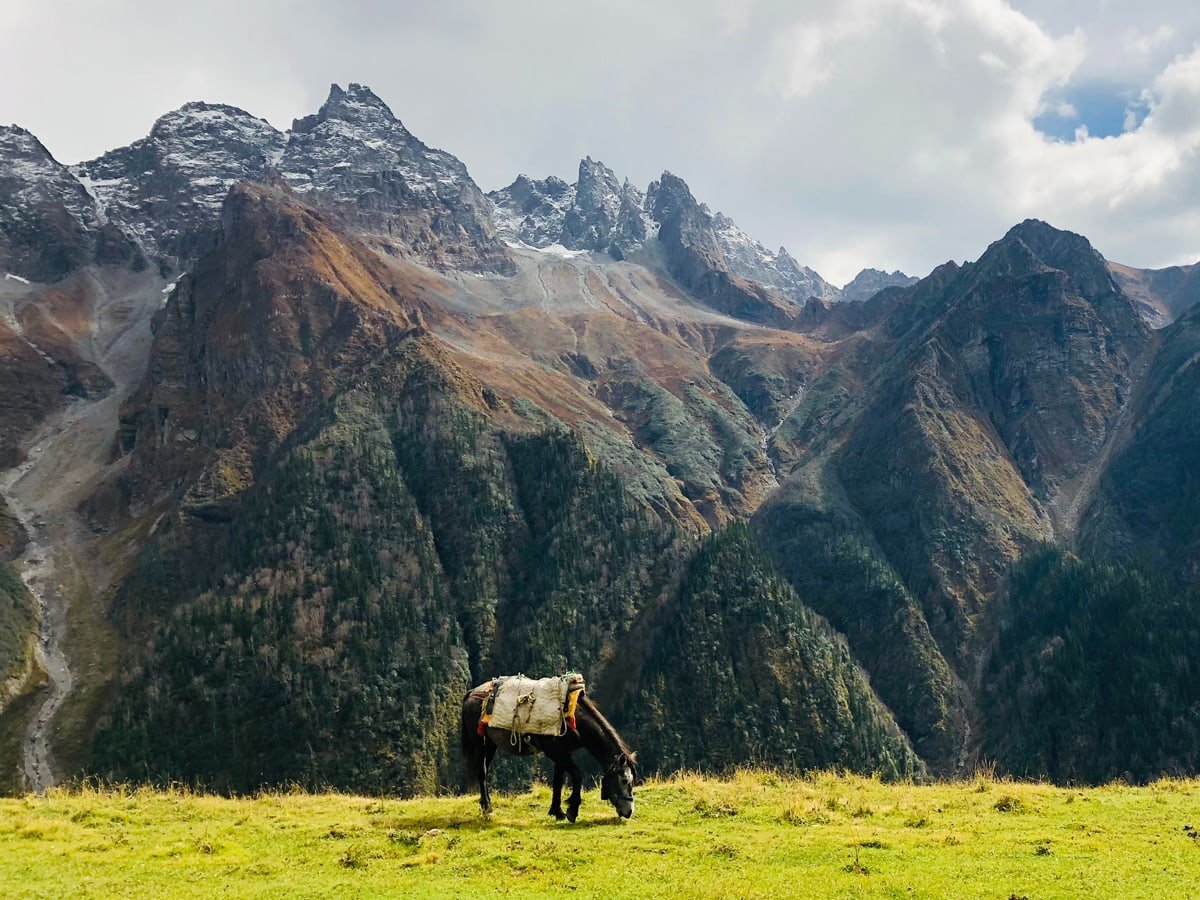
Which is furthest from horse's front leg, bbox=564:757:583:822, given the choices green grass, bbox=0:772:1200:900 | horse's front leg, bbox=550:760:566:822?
green grass, bbox=0:772:1200:900

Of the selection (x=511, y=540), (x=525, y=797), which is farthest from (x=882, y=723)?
(x=525, y=797)

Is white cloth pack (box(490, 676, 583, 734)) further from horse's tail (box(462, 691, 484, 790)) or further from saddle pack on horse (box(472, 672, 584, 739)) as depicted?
horse's tail (box(462, 691, 484, 790))

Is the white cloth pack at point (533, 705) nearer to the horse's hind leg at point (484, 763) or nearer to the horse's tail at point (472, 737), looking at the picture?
the horse's tail at point (472, 737)

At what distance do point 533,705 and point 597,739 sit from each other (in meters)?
1.92

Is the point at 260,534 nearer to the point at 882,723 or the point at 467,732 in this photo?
the point at 882,723

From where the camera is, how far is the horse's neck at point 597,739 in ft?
65.8

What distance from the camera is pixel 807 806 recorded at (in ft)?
66.2

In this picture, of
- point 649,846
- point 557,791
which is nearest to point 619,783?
point 557,791

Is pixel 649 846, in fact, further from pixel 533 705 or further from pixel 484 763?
pixel 484 763

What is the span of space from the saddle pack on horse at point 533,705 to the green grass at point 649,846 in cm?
236

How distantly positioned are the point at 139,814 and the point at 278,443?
192 m

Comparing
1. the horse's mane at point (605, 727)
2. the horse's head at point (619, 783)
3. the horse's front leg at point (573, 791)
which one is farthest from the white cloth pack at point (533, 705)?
the horse's head at point (619, 783)

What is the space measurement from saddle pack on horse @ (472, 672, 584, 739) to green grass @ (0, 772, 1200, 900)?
92.9 inches

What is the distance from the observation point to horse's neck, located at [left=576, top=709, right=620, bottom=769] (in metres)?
20.0
